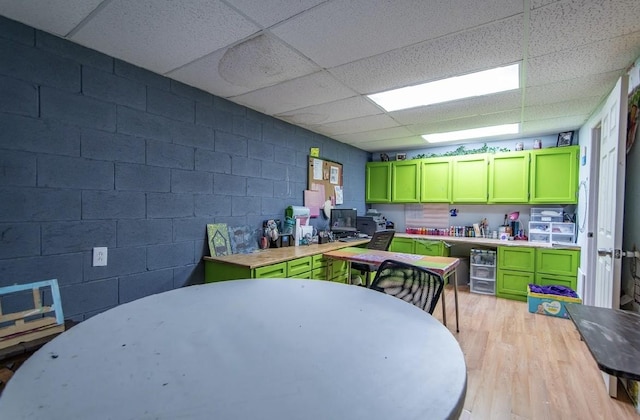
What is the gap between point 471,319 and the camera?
3.29m

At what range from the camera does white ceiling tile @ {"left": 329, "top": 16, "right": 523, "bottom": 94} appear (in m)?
1.81

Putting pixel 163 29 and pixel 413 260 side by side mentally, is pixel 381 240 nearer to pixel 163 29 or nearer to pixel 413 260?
pixel 413 260

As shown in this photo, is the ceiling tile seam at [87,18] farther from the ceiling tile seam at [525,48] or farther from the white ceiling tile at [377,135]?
the white ceiling tile at [377,135]

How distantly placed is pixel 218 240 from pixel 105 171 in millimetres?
1094

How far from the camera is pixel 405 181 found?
17.0 feet

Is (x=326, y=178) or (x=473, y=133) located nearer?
(x=473, y=133)

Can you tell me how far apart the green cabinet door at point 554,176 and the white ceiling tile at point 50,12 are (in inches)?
192

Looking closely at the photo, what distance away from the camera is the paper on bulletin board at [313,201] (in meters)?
4.02

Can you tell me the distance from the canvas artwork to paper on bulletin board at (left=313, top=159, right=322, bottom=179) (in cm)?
162

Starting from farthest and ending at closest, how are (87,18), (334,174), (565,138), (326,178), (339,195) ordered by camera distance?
(339,195)
(334,174)
(326,178)
(565,138)
(87,18)

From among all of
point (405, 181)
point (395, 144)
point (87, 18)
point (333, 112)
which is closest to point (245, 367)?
point (87, 18)

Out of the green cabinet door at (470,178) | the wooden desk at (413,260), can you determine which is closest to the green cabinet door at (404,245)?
the green cabinet door at (470,178)

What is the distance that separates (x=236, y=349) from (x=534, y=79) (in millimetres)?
2889

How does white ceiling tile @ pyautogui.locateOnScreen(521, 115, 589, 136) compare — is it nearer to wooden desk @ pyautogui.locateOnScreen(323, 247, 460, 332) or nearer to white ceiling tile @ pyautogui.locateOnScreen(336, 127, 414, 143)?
white ceiling tile @ pyautogui.locateOnScreen(336, 127, 414, 143)
